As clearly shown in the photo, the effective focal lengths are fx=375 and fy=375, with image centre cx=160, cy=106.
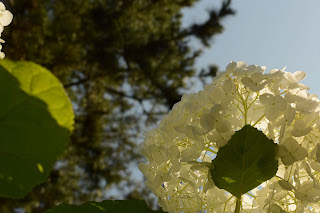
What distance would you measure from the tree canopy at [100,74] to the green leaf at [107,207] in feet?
11.3

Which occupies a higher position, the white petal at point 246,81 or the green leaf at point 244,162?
the white petal at point 246,81

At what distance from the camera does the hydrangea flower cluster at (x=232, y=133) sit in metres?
0.48

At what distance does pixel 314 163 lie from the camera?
0.49 metres

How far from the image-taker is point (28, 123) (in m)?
0.19

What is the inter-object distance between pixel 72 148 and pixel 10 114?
383 centimetres

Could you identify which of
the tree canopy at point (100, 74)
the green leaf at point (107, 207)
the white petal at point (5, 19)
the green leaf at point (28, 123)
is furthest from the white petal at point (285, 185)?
the tree canopy at point (100, 74)

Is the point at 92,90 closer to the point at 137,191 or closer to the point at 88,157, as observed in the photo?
the point at 88,157

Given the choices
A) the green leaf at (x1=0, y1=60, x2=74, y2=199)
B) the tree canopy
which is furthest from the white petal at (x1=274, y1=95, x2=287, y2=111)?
the tree canopy

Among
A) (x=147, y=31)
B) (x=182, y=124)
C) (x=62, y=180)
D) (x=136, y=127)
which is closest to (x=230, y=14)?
(x=147, y=31)

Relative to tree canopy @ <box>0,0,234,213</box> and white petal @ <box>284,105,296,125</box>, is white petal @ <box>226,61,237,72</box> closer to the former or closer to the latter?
white petal @ <box>284,105,296,125</box>

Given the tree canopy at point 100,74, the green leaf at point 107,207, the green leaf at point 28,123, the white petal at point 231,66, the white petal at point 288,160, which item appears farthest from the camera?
the tree canopy at point 100,74

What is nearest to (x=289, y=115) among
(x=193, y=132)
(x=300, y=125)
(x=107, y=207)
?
(x=300, y=125)

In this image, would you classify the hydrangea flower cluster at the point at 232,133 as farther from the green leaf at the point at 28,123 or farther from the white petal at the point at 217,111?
the green leaf at the point at 28,123

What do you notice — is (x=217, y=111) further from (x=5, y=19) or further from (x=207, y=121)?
(x=5, y=19)
